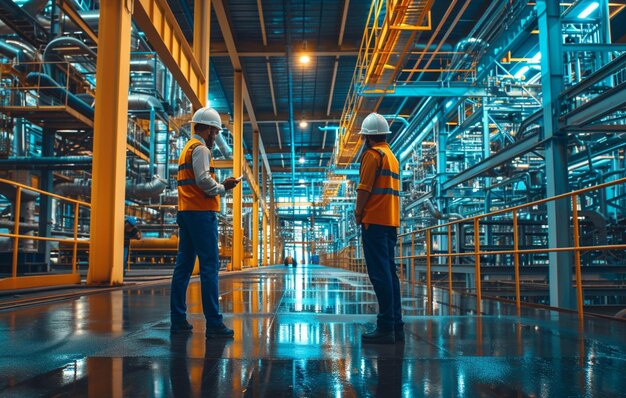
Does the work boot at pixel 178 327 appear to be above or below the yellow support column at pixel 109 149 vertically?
below

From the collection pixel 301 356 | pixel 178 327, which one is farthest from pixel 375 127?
pixel 178 327

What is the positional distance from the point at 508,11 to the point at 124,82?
10.2 m

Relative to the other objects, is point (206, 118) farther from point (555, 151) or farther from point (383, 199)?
point (555, 151)

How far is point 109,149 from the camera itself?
8.16 m

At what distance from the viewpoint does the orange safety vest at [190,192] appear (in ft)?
12.4

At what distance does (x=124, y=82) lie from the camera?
27.8ft

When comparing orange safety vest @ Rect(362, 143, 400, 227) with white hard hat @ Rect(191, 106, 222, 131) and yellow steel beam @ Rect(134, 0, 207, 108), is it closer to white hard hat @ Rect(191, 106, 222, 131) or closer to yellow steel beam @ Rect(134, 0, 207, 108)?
white hard hat @ Rect(191, 106, 222, 131)

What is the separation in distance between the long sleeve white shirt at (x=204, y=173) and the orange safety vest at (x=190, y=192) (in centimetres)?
8

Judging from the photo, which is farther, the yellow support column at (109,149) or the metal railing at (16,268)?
the yellow support column at (109,149)

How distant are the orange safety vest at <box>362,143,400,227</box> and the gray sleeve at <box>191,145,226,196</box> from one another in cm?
115

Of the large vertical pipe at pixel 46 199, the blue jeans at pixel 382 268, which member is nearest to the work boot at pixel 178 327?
the blue jeans at pixel 382 268

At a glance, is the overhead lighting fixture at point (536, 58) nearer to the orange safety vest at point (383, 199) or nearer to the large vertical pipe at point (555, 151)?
the large vertical pipe at point (555, 151)

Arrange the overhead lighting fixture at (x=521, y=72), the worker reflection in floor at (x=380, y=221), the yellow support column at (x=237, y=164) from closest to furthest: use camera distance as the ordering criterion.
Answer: the worker reflection in floor at (x=380, y=221), the overhead lighting fixture at (x=521, y=72), the yellow support column at (x=237, y=164)

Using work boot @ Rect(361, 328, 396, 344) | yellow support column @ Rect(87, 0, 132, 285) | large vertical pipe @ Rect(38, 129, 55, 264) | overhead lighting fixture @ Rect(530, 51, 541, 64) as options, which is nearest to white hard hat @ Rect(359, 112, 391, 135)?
work boot @ Rect(361, 328, 396, 344)
